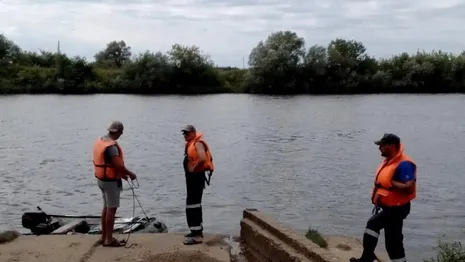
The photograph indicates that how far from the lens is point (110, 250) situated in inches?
373

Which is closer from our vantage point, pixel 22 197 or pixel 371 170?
pixel 22 197

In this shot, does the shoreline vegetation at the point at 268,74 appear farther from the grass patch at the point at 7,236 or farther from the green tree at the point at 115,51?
the grass patch at the point at 7,236

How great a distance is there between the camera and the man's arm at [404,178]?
7949 mm

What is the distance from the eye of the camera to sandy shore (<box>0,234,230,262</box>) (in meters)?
9.07

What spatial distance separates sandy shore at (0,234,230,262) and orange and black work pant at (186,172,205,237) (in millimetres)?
263

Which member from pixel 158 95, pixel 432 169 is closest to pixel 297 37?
pixel 158 95

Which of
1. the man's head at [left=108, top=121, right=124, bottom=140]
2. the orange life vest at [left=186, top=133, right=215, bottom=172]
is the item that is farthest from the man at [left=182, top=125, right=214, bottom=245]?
the man's head at [left=108, top=121, right=124, bottom=140]

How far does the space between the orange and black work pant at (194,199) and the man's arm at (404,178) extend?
2.95m

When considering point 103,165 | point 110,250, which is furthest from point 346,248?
point 103,165

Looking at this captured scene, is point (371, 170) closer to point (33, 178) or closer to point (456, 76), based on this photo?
point (33, 178)

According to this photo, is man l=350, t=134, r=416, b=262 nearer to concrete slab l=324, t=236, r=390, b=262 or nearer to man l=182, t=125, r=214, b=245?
concrete slab l=324, t=236, r=390, b=262

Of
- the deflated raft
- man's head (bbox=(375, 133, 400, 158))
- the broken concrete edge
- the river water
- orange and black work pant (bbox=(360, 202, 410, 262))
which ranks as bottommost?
the river water

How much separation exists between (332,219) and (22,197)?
942 centimetres

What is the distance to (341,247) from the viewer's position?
10344mm
